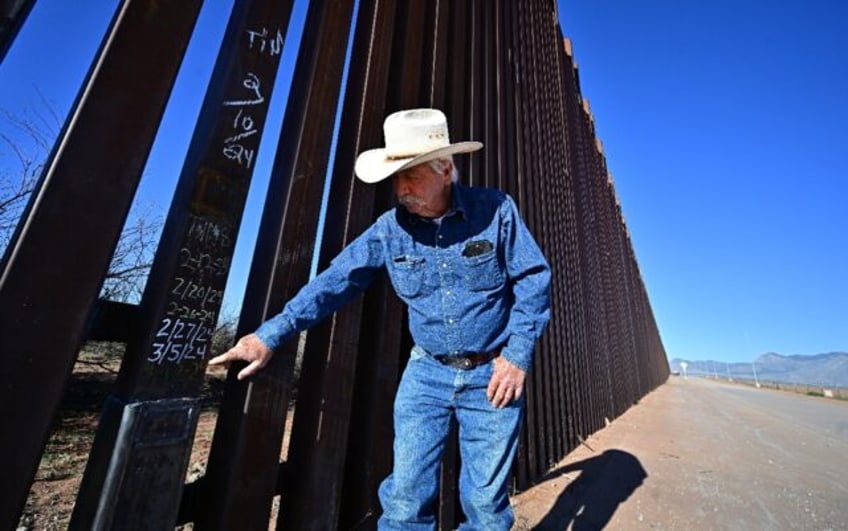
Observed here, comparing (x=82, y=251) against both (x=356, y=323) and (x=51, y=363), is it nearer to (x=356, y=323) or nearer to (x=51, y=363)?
(x=51, y=363)

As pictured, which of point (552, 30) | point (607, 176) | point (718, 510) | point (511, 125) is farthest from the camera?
point (607, 176)

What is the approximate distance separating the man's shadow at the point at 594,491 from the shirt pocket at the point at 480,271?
1976 millimetres

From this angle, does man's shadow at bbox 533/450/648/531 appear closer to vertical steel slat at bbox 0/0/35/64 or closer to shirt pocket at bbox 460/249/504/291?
shirt pocket at bbox 460/249/504/291

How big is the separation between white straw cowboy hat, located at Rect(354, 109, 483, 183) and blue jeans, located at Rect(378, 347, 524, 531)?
84cm

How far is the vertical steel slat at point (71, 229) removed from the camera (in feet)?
3.35


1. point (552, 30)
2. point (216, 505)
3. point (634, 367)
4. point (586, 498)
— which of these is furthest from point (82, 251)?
point (634, 367)

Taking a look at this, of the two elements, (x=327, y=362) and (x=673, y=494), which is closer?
(x=327, y=362)

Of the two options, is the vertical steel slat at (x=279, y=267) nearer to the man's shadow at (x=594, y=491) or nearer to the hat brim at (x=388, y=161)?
the hat brim at (x=388, y=161)

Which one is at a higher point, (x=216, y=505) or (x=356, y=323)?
(x=356, y=323)

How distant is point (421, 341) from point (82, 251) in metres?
1.21

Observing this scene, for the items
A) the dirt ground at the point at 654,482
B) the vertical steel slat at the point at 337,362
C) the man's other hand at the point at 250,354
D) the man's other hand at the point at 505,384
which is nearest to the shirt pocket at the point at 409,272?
the vertical steel slat at the point at 337,362

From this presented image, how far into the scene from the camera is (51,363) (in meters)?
1.07

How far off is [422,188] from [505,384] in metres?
0.85

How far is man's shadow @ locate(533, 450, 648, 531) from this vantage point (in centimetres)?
287
